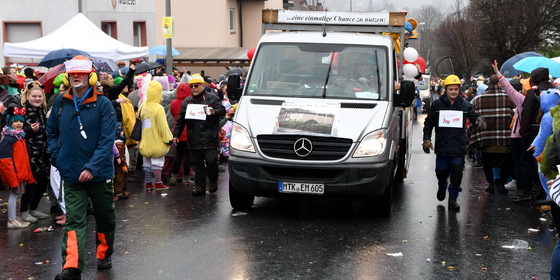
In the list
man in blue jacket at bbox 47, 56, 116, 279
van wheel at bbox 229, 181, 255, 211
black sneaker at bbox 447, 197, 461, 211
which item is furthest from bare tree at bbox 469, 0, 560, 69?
man in blue jacket at bbox 47, 56, 116, 279

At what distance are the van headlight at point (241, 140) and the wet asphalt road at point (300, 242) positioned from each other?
2.98 feet

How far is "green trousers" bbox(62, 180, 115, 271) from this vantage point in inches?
269

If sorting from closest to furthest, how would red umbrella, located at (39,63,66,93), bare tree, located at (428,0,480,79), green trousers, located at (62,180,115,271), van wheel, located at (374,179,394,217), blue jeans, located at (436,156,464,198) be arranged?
green trousers, located at (62,180,115,271)
van wheel, located at (374,179,394,217)
blue jeans, located at (436,156,464,198)
red umbrella, located at (39,63,66,93)
bare tree, located at (428,0,480,79)

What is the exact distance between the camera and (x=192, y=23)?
1763 inches

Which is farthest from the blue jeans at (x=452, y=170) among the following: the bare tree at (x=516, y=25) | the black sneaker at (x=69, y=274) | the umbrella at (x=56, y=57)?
the bare tree at (x=516, y=25)

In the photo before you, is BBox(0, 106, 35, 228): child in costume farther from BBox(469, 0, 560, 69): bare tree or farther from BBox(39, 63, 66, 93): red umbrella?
BBox(469, 0, 560, 69): bare tree

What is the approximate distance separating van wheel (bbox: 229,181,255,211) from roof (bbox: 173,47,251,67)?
2341 cm

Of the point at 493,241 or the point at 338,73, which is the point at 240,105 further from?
the point at 493,241

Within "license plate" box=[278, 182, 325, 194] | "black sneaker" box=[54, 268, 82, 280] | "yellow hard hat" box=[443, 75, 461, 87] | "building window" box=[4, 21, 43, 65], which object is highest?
"building window" box=[4, 21, 43, 65]

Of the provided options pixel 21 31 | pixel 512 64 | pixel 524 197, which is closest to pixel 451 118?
pixel 524 197

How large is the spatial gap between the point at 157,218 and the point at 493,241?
162 inches

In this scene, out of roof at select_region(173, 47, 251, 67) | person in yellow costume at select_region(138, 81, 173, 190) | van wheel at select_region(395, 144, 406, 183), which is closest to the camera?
person in yellow costume at select_region(138, 81, 173, 190)

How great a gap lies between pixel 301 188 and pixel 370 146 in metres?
0.96

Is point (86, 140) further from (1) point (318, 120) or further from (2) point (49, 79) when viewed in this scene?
(2) point (49, 79)
